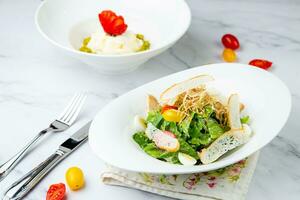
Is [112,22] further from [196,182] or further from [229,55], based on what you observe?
[196,182]

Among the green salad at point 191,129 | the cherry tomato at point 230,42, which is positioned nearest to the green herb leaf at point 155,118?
the green salad at point 191,129

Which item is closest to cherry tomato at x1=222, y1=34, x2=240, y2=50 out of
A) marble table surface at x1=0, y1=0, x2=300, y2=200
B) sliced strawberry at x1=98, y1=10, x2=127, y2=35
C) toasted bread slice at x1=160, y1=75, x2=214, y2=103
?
marble table surface at x1=0, y1=0, x2=300, y2=200

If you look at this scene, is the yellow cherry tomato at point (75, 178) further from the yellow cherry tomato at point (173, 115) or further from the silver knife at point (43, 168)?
the yellow cherry tomato at point (173, 115)

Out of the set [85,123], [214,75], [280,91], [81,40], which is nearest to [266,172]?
[280,91]

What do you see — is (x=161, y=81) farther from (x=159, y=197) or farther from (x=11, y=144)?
(x=11, y=144)

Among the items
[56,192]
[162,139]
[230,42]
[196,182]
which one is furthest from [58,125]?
[230,42]

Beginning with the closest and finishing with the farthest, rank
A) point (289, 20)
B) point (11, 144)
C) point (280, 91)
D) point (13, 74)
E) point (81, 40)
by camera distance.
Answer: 1. point (280, 91)
2. point (11, 144)
3. point (13, 74)
4. point (81, 40)
5. point (289, 20)

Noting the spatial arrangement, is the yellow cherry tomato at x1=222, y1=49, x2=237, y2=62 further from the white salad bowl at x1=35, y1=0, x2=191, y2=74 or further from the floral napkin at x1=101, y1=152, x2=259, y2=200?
the floral napkin at x1=101, y1=152, x2=259, y2=200
